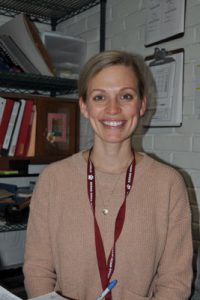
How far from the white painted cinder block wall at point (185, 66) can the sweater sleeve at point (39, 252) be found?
740mm

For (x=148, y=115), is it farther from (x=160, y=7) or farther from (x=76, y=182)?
(x=76, y=182)

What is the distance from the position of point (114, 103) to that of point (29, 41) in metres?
0.91

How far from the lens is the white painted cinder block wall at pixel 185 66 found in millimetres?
A: 1652

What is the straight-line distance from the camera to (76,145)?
7.59 feet

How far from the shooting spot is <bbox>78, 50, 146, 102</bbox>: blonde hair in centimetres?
121

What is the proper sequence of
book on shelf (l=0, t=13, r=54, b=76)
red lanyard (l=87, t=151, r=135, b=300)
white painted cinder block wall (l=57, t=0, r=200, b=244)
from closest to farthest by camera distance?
red lanyard (l=87, t=151, r=135, b=300), white painted cinder block wall (l=57, t=0, r=200, b=244), book on shelf (l=0, t=13, r=54, b=76)

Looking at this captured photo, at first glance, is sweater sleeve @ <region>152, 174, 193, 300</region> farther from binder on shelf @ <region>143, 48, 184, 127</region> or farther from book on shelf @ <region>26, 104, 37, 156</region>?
book on shelf @ <region>26, 104, 37, 156</region>

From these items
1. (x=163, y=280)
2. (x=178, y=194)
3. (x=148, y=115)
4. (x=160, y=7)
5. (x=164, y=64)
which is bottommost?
(x=163, y=280)

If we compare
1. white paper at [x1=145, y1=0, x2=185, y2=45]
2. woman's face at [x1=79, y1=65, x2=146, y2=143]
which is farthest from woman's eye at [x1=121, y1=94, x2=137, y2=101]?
white paper at [x1=145, y1=0, x2=185, y2=45]

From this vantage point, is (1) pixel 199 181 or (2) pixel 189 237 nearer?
(2) pixel 189 237

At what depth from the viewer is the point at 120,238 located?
1.14 metres

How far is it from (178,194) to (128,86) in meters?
0.39

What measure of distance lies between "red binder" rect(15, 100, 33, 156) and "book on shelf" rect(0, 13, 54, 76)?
0.20m

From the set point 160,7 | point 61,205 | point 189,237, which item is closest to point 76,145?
point 160,7
